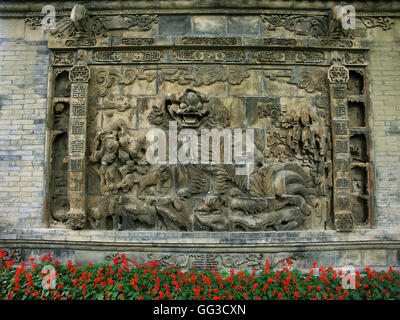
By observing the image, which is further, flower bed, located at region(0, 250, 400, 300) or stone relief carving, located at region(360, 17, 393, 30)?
stone relief carving, located at region(360, 17, 393, 30)

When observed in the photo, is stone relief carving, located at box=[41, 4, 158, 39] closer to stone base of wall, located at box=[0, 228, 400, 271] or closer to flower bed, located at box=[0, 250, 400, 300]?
stone base of wall, located at box=[0, 228, 400, 271]

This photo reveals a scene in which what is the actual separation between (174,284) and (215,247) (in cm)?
133

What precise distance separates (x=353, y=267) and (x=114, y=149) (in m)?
5.74

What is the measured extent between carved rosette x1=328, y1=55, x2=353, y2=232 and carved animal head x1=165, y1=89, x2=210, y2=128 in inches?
115

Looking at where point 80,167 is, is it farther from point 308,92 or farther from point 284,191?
point 308,92

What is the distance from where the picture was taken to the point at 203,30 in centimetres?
698

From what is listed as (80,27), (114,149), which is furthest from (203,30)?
(114,149)

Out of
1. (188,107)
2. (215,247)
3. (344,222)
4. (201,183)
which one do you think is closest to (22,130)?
(188,107)

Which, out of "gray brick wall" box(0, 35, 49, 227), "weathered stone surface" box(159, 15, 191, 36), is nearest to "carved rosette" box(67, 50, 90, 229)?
"gray brick wall" box(0, 35, 49, 227)

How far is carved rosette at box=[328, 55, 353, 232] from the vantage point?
6.55 m

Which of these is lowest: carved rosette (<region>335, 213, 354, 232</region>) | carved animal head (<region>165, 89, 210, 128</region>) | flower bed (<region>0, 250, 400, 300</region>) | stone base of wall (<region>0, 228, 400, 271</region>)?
flower bed (<region>0, 250, 400, 300</region>)

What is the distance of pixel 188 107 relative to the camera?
6527 mm

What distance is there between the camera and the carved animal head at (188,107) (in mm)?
6559

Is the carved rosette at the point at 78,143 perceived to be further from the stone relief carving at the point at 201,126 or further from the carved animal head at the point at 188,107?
the carved animal head at the point at 188,107
